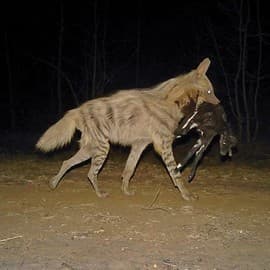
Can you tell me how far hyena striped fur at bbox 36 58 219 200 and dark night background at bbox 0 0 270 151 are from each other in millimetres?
5668

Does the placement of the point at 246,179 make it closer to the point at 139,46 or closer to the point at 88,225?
the point at 88,225

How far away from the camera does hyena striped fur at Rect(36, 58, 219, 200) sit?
739 cm

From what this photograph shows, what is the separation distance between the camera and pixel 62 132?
757 centimetres

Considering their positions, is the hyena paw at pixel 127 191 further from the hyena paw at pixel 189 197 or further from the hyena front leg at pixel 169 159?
the hyena paw at pixel 189 197

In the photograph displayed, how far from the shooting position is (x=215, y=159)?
10.3 m

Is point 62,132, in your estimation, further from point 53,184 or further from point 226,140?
point 226,140

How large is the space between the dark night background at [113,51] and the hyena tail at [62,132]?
5.94 metres

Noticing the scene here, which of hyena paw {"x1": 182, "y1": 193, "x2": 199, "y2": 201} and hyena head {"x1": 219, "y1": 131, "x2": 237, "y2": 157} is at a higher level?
hyena head {"x1": 219, "y1": 131, "x2": 237, "y2": 157}

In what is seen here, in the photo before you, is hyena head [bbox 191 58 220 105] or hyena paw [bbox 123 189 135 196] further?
hyena head [bbox 191 58 220 105]

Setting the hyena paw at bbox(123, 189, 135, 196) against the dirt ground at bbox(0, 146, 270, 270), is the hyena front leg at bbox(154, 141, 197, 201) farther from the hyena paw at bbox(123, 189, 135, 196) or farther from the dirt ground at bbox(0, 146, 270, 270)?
the hyena paw at bbox(123, 189, 135, 196)

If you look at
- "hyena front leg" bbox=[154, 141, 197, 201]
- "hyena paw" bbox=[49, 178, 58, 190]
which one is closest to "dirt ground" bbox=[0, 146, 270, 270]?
"hyena paw" bbox=[49, 178, 58, 190]

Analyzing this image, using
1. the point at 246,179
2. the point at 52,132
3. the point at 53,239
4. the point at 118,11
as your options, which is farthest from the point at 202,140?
the point at 118,11

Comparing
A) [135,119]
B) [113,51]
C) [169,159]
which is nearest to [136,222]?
[169,159]

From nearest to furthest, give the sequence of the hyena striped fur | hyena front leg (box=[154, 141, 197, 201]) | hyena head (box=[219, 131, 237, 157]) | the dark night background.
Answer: hyena front leg (box=[154, 141, 197, 201])
the hyena striped fur
hyena head (box=[219, 131, 237, 157])
the dark night background
